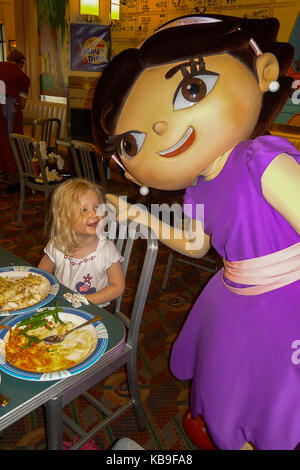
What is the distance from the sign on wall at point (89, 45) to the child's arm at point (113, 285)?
3.52 metres

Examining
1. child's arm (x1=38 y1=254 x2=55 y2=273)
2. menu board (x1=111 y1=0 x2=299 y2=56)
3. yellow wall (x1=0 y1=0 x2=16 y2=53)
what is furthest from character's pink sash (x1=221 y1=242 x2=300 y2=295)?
yellow wall (x1=0 y1=0 x2=16 y2=53)

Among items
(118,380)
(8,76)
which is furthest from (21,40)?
(118,380)

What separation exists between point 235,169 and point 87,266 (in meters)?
0.73

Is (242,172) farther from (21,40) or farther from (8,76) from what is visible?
(21,40)

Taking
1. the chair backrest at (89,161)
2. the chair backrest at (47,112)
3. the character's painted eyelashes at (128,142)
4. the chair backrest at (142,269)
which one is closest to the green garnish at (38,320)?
the chair backrest at (142,269)

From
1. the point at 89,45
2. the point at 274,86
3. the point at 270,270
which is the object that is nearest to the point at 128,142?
the point at 274,86

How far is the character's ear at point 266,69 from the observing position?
0.88 m

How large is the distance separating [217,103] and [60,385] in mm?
723

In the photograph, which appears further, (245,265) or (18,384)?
(245,265)

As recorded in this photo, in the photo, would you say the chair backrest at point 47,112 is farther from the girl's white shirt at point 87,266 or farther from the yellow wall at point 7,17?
the girl's white shirt at point 87,266

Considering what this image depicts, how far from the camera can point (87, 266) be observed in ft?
4.56

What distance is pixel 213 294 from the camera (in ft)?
3.37

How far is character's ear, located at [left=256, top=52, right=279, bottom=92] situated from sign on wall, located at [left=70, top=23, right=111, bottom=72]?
3742mm

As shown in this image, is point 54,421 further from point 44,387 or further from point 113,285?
point 113,285
